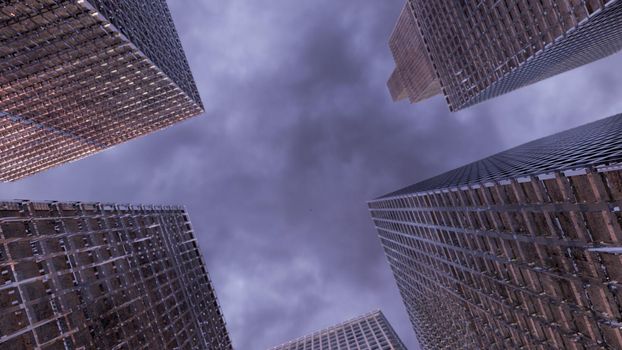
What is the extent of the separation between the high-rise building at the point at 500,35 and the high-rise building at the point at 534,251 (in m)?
20.6

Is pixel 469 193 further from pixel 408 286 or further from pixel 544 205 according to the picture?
pixel 408 286

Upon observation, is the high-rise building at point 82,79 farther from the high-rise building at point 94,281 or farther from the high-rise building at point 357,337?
the high-rise building at point 357,337

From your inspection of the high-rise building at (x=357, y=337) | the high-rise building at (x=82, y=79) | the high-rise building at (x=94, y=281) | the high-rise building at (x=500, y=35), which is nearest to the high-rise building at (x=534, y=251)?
the high-rise building at (x=500, y=35)

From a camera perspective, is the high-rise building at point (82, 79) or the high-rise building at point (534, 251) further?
the high-rise building at point (82, 79)

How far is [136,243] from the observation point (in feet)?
213

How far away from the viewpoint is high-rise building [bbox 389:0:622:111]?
69062 millimetres

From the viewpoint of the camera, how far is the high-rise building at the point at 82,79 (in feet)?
226

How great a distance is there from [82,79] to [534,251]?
258ft

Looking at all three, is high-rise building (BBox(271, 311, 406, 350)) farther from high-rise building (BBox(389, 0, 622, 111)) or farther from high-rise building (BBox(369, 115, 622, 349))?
high-rise building (BBox(389, 0, 622, 111))

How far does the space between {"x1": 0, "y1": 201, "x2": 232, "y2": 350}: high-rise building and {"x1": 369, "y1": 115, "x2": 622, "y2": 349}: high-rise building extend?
39804 millimetres

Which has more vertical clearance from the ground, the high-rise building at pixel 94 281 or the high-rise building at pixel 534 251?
the high-rise building at pixel 94 281

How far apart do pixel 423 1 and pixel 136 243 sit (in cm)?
10108

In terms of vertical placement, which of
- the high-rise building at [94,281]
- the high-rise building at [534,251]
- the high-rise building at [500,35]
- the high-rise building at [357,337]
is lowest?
the high-rise building at [357,337]

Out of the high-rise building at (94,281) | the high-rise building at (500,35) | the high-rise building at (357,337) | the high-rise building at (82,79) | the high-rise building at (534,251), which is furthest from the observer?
the high-rise building at (357,337)
